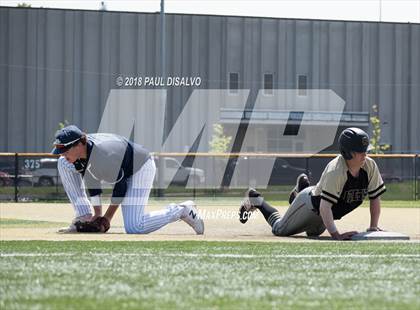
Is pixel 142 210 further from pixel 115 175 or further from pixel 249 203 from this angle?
pixel 249 203

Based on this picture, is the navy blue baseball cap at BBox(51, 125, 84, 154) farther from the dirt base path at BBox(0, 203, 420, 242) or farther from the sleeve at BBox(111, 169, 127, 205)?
the dirt base path at BBox(0, 203, 420, 242)

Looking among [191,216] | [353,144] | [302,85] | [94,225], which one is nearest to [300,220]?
[191,216]

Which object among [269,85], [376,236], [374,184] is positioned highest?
[269,85]

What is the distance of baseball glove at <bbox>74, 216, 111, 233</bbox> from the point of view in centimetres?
999

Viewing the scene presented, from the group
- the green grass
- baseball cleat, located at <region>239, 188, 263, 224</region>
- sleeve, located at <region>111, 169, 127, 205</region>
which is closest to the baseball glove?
sleeve, located at <region>111, 169, 127, 205</region>

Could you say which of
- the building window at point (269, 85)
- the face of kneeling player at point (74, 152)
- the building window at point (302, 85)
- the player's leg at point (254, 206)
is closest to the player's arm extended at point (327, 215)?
the player's leg at point (254, 206)

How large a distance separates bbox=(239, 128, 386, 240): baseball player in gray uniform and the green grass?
31.4 inches

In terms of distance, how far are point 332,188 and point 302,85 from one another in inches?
1432

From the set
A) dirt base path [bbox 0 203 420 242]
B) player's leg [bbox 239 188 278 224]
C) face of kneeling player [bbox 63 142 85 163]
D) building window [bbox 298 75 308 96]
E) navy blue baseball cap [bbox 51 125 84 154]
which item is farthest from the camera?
building window [bbox 298 75 308 96]

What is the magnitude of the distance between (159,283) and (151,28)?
37170mm

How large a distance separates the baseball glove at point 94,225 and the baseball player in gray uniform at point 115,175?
4 cm

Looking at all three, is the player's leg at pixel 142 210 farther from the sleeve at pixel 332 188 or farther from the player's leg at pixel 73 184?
the sleeve at pixel 332 188

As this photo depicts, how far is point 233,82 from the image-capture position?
43875 millimetres

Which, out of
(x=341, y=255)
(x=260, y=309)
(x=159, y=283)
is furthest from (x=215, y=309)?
(x=341, y=255)
